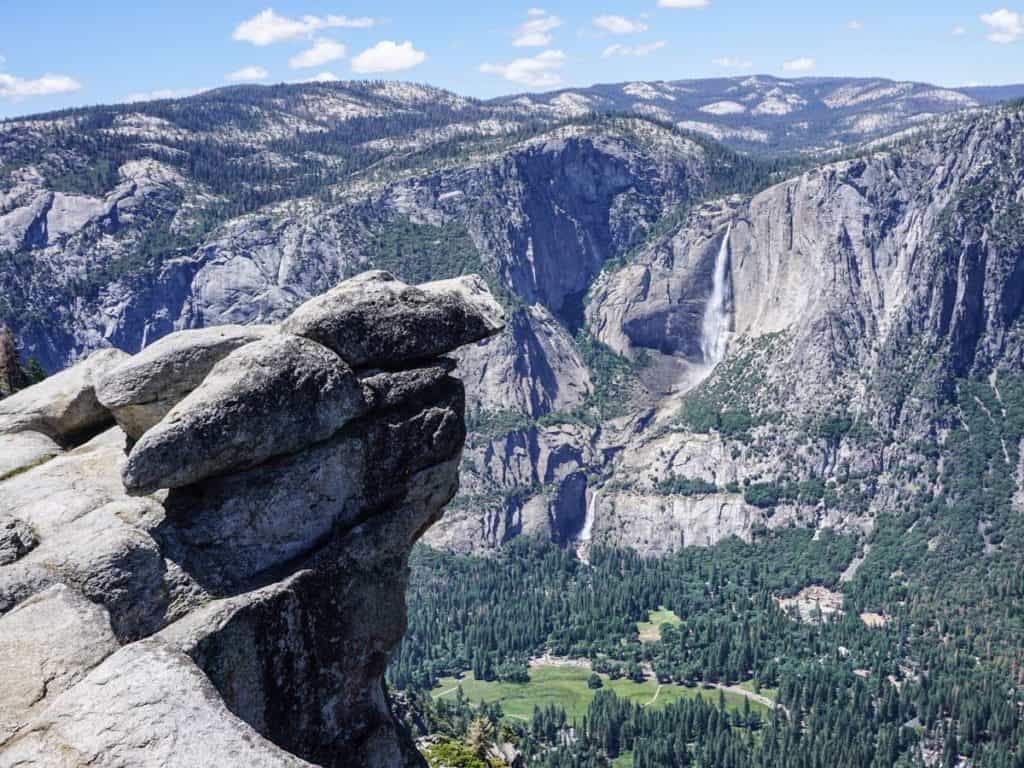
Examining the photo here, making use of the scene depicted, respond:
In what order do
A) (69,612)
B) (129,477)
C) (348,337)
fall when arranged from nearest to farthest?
(69,612), (129,477), (348,337)

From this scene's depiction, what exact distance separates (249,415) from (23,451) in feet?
35.7

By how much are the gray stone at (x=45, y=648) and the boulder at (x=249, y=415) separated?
167 inches

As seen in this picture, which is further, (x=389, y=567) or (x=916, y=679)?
(x=916, y=679)

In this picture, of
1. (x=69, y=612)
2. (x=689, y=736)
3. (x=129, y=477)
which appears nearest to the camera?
(x=69, y=612)

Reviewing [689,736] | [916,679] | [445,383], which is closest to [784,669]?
[916,679]

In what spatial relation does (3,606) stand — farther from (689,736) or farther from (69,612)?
(689,736)

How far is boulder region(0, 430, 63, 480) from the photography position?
3266 cm

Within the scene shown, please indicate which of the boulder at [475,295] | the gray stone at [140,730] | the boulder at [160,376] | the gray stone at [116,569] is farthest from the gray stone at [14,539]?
the boulder at [475,295]

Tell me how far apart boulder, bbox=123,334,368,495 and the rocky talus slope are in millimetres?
57

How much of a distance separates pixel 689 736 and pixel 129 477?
158 meters

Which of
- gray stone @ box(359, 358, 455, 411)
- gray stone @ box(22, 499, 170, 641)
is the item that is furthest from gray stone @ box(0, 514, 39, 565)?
gray stone @ box(359, 358, 455, 411)

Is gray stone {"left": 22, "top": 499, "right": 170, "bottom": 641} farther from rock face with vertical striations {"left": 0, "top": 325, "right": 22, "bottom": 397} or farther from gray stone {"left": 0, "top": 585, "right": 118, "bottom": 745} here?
rock face with vertical striations {"left": 0, "top": 325, "right": 22, "bottom": 397}

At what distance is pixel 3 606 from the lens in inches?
931

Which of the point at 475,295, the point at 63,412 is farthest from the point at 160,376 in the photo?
the point at 475,295
